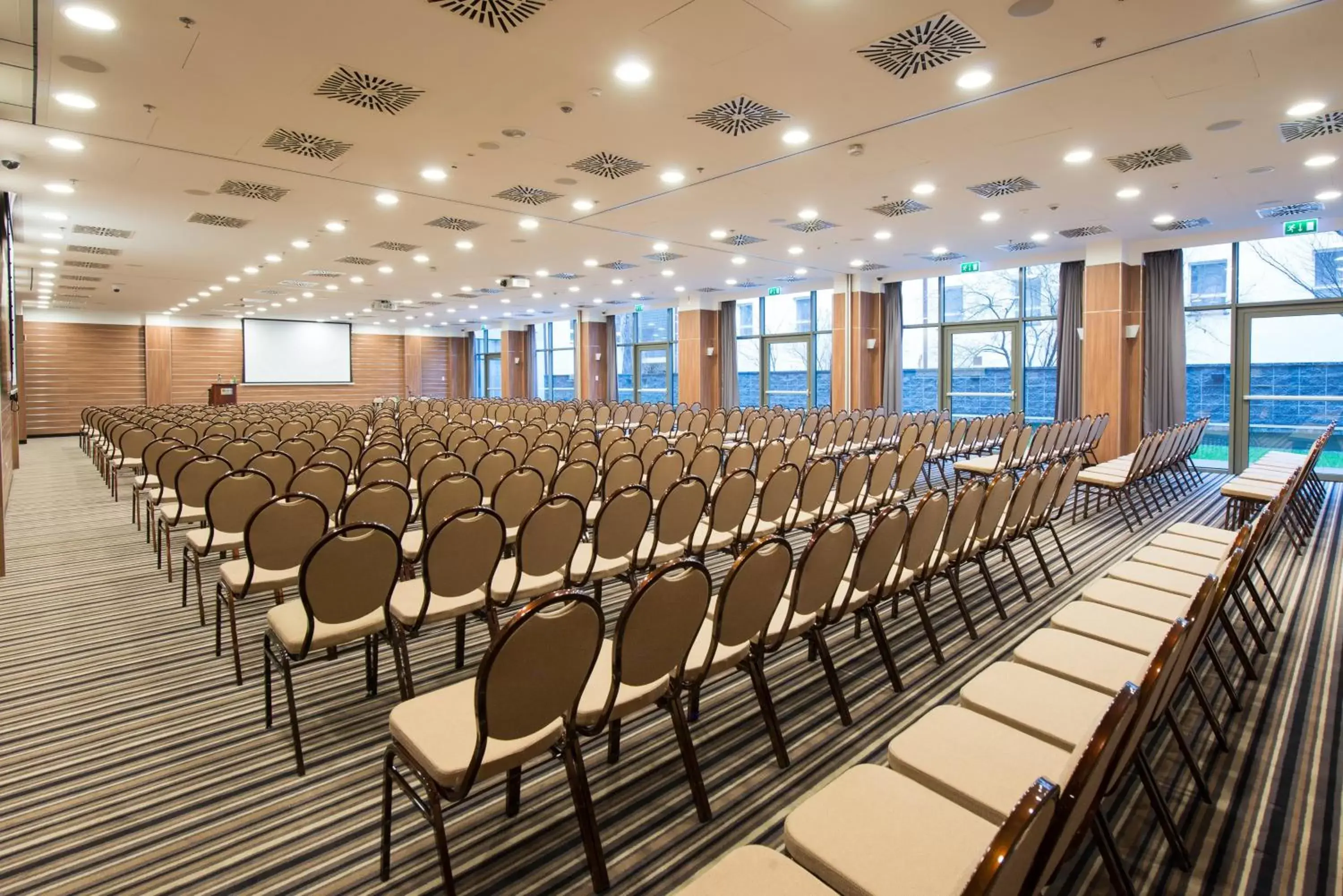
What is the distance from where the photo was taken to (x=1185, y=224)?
33.8ft

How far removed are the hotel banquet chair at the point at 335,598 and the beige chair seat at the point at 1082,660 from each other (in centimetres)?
264

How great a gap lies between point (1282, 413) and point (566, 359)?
807 inches

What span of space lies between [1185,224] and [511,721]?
1228 cm

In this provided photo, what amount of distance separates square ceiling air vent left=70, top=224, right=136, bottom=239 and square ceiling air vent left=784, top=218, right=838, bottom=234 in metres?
9.77

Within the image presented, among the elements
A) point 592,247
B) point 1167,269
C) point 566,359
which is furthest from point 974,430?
point 566,359

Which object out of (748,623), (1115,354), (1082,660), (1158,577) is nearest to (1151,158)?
(1158,577)

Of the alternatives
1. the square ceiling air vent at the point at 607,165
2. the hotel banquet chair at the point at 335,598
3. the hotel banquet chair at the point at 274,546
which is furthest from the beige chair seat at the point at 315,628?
the square ceiling air vent at the point at 607,165

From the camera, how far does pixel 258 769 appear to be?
9.63 feet

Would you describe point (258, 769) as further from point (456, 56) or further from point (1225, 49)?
point (1225, 49)

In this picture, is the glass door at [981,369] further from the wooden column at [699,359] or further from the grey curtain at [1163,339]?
the wooden column at [699,359]

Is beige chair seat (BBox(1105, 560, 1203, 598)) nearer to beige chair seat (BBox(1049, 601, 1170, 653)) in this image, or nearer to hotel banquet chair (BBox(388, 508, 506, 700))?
beige chair seat (BBox(1049, 601, 1170, 653))

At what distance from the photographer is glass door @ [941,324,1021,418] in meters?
14.2

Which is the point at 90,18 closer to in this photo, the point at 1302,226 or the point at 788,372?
the point at 1302,226

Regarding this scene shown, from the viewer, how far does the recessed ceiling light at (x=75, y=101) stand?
538cm
